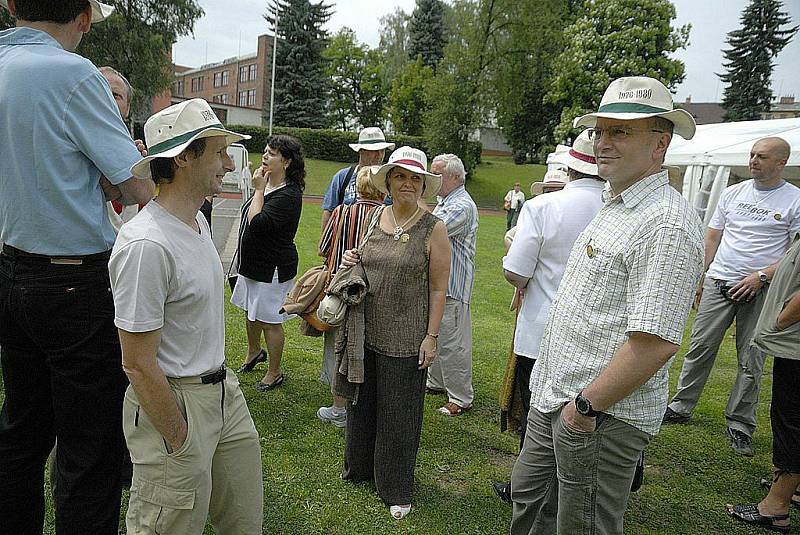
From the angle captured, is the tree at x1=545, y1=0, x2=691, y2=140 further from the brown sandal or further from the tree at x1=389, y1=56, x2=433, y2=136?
the brown sandal

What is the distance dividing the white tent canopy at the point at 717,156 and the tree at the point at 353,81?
4069 cm

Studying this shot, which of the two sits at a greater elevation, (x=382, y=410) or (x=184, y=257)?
(x=184, y=257)

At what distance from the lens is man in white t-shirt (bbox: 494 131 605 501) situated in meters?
3.39

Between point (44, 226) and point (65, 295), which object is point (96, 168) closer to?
point (44, 226)

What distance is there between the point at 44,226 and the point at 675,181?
2.70m

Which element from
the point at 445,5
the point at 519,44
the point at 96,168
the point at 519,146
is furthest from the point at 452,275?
the point at 445,5

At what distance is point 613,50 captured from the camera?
3381 cm

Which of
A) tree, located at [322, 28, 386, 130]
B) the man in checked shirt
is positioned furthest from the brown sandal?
tree, located at [322, 28, 386, 130]

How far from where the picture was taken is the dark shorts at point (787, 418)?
11.8ft

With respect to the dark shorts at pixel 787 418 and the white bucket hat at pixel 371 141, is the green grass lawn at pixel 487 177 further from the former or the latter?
the dark shorts at pixel 787 418

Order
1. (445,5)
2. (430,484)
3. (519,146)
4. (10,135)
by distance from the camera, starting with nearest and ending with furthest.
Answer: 1. (10,135)
2. (430,484)
3. (519,146)
4. (445,5)

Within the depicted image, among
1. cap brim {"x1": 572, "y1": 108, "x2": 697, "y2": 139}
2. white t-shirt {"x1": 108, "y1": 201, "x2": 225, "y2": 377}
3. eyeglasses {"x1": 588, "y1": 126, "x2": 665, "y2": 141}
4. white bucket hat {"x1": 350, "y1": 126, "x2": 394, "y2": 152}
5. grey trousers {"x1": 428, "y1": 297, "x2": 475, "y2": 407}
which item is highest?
cap brim {"x1": 572, "y1": 108, "x2": 697, "y2": 139}

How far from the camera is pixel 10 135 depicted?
2.18 m

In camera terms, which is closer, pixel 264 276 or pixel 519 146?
pixel 264 276
